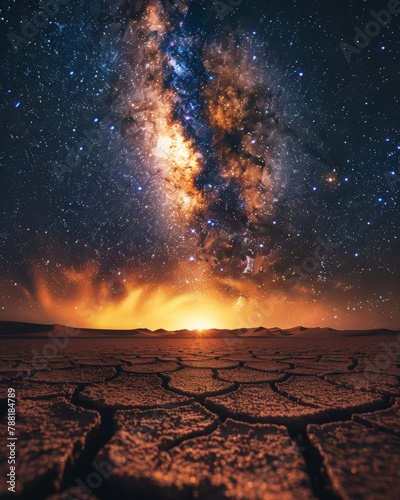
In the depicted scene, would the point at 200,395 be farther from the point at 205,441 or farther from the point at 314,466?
the point at 314,466

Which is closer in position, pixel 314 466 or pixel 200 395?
pixel 314 466

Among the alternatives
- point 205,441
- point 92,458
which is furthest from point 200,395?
point 92,458

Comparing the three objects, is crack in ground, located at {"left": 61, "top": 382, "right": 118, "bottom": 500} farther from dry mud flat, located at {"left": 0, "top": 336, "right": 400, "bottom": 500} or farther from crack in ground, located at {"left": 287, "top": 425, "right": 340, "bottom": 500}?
crack in ground, located at {"left": 287, "top": 425, "right": 340, "bottom": 500}

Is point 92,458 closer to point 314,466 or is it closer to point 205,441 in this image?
point 205,441

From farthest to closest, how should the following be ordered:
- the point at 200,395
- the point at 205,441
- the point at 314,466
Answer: the point at 200,395, the point at 205,441, the point at 314,466

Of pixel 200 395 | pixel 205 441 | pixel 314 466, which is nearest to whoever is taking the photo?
pixel 314 466

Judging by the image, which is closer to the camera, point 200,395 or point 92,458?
point 92,458

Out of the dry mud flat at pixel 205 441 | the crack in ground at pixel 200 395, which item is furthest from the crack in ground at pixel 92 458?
the crack in ground at pixel 200 395

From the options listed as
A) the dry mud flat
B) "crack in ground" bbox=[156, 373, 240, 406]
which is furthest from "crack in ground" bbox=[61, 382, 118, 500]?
"crack in ground" bbox=[156, 373, 240, 406]

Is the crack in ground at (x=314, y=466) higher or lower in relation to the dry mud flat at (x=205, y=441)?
lower

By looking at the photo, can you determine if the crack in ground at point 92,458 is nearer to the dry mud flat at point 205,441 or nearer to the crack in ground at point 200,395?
the dry mud flat at point 205,441

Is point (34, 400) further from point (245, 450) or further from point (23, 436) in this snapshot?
point (245, 450)

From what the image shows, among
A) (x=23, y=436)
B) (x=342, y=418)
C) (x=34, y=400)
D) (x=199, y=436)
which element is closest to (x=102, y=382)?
(x=34, y=400)

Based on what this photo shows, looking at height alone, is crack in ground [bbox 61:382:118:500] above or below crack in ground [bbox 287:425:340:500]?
above
